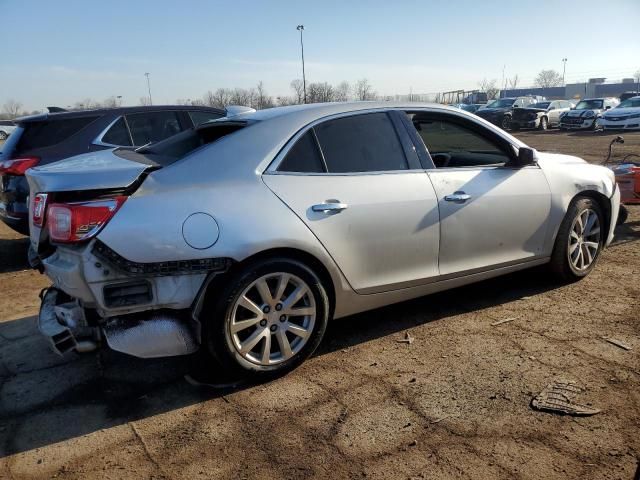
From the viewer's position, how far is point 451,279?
3.74 metres

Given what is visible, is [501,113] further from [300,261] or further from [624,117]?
[300,261]

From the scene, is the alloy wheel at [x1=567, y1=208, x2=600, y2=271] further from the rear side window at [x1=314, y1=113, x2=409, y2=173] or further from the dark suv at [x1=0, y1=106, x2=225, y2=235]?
the dark suv at [x1=0, y1=106, x2=225, y2=235]

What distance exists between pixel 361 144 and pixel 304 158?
45 cm

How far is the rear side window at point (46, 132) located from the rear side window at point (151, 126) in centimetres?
63

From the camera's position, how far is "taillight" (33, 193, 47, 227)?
289 centimetres

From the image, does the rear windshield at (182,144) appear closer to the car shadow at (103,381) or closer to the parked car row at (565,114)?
the car shadow at (103,381)

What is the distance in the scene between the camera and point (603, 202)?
4.57 m

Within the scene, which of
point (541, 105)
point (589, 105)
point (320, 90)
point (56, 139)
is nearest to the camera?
point (56, 139)

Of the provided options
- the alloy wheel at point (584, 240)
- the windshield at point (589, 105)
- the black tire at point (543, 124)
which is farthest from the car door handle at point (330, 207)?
the windshield at point (589, 105)

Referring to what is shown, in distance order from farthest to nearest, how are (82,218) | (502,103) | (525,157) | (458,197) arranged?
(502,103) → (525,157) → (458,197) → (82,218)

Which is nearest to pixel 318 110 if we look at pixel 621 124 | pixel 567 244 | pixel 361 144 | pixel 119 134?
pixel 361 144

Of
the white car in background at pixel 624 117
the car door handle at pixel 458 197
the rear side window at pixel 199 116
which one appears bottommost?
the white car in background at pixel 624 117

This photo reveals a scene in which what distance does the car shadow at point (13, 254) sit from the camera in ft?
19.0

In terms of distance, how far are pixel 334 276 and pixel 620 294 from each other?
2.60 m
